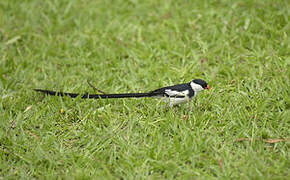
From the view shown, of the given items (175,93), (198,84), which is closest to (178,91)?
(175,93)

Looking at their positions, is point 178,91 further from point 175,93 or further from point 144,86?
point 144,86

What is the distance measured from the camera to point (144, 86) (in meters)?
4.23

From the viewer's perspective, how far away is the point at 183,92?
11.1ft

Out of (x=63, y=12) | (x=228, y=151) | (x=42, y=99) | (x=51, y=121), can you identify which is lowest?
(x=228, y=151)

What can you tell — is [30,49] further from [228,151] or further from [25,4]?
[228,151]

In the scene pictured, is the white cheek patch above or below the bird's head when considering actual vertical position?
below

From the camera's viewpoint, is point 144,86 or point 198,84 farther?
point 144,86

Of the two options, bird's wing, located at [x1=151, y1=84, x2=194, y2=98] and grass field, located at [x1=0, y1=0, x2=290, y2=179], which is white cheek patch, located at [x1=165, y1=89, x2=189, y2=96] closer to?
bird's wing, located at [x1=151, y1=84, x2=194, y2=98]

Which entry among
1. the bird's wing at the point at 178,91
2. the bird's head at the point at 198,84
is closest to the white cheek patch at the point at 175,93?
the bird's wing at the point at 178,91

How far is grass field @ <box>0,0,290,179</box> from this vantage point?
2.96 m

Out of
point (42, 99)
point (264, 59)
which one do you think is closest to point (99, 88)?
point (42, 99)

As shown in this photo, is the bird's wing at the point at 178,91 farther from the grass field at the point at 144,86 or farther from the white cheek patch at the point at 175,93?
the grass field at the point at 144,86

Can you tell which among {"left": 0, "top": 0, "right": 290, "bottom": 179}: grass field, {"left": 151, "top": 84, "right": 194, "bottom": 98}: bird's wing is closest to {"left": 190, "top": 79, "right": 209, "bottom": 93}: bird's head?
{"left": 151, "top": 84, "right": 194, "bottom": 98}: bird's wing

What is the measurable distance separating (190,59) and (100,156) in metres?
2.23
